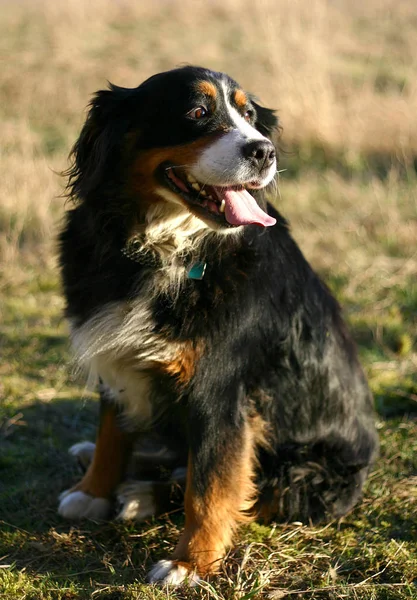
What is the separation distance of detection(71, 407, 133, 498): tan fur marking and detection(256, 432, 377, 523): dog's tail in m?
0.71

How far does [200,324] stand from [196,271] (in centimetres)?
25

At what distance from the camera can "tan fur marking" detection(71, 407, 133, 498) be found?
140 inches

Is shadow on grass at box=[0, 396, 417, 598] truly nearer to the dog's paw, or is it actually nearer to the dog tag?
the dog's paw

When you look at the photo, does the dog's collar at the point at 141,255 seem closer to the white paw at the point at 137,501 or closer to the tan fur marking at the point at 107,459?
the tan fur marking at the point at 107,459

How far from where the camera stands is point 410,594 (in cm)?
291

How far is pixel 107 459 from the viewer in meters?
3.57

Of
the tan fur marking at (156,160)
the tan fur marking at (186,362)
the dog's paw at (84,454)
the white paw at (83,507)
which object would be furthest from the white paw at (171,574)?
the tan fur marking at (156,160)

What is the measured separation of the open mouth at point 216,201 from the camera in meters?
3.07

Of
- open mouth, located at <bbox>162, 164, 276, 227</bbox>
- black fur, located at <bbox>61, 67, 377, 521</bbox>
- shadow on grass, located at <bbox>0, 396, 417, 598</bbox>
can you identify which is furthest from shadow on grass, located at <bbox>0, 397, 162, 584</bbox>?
open mouth, located at <bbox>162, 164, 276, 227</bbox>

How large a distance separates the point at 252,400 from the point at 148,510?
0.78 meters

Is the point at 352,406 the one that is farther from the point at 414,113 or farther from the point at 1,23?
the point at 1,23

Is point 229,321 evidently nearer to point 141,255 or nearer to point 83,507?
point 141,255

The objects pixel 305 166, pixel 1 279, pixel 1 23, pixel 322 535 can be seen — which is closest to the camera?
pixel 322 535

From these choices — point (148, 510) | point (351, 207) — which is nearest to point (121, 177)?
point (148, 510)
